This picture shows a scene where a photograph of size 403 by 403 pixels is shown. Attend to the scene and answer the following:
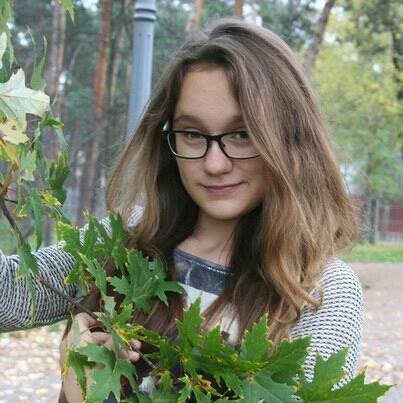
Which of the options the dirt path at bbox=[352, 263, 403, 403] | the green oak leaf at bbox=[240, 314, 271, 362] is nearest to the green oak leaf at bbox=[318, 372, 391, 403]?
the green oak leaf at bbox=[240, 314, 271, 362]

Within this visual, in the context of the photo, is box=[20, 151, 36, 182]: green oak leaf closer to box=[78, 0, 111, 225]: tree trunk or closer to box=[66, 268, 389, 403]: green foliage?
box=[66, 268, 389, 403]: green foliage

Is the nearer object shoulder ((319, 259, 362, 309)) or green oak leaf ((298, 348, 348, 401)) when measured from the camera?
green oak leaf ((298, 348, 348, 401))

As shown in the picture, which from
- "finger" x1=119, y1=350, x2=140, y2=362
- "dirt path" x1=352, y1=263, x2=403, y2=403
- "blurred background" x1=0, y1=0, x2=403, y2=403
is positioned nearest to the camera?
"finger" x1=119, y1=350, x2=140, y2=362

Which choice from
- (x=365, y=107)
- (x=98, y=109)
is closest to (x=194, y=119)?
(x=98, y=109)

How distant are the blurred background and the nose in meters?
5.24

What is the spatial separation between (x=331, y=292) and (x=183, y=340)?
37 cm

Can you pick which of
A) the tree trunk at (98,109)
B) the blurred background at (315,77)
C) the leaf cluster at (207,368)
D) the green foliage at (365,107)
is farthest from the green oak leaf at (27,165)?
the green foliage at (365,107)

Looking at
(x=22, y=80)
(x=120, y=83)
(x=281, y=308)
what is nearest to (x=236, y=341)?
(x=281, y=308)

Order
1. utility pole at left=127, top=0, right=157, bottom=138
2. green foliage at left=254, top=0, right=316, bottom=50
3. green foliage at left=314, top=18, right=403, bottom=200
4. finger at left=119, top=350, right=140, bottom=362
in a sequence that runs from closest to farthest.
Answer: finger at left=119, top=350, right=140, bottom=362, utility pole at left=127, top=0, right=157, bottom=138, green foliage at left=314, top=18, right=403, bottom=200, green foliage at left=254, top=0, right=316, bottom=50

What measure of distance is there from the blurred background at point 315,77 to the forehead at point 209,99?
520 centimetres

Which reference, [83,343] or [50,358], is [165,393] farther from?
[50,358]

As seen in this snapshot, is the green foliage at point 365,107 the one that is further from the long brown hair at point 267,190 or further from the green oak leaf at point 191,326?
the green oak leaf at point 191,326

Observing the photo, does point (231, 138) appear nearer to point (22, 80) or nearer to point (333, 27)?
point (22, 80)

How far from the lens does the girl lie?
1375 millimetres
